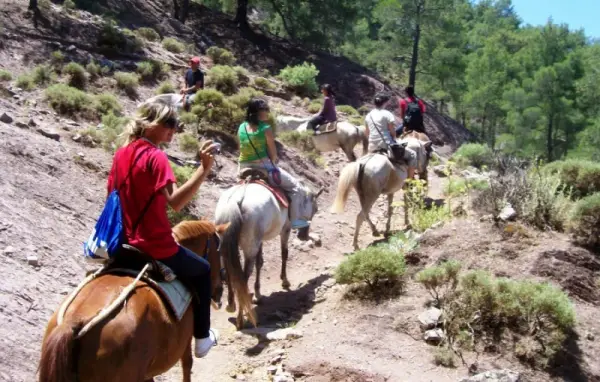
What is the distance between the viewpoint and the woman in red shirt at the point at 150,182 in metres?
3.99

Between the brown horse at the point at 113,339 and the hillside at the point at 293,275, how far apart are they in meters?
1.69

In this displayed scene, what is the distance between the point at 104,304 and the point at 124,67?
16239mm

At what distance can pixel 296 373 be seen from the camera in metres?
6.12

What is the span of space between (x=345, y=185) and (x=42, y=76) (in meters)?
8.89

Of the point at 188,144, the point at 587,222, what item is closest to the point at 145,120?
the point at 587,222

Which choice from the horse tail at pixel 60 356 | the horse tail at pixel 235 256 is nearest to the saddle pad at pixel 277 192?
the horse tail at pixel 235 256

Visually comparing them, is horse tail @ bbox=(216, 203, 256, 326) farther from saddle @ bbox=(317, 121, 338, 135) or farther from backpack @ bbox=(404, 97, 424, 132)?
saddle @ bbox=(317, 121, 338, 135)

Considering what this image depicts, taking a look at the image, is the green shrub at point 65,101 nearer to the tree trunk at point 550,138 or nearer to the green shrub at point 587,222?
the green shrub at point 587,222

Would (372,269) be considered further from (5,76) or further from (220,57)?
(220,57)

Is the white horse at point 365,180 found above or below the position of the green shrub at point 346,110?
below

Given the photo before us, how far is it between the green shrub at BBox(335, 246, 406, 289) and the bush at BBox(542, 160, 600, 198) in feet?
14.7

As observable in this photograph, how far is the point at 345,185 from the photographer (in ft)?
35.9

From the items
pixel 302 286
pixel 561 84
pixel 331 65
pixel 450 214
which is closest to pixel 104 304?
pixel 302 286

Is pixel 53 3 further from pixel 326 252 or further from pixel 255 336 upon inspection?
pixel 255 336
